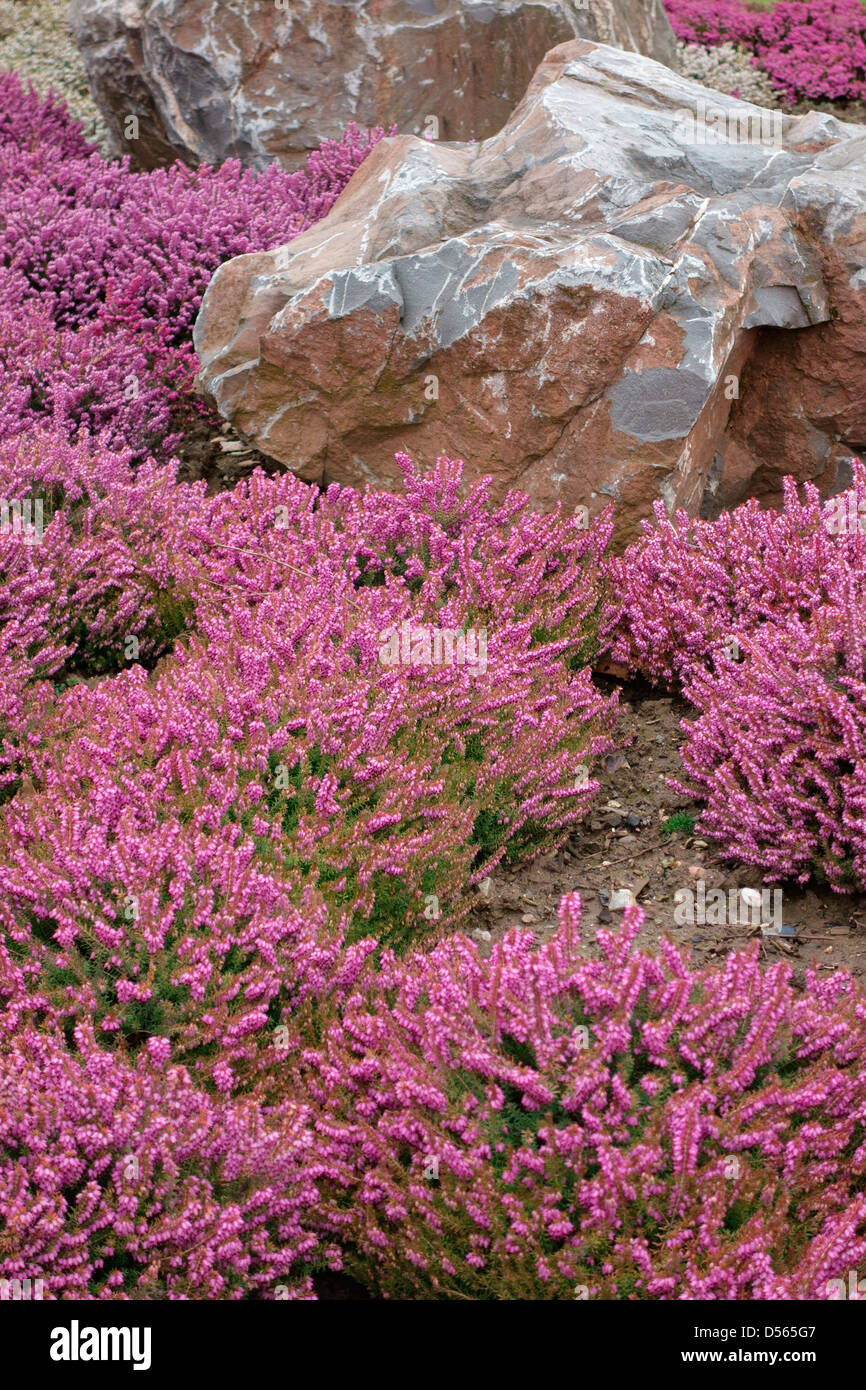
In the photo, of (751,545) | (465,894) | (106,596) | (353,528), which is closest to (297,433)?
(353,528)

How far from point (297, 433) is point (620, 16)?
5.26 metres

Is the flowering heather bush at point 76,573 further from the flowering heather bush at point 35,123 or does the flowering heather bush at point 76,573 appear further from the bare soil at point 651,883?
the flowering heather bush at point 35,123

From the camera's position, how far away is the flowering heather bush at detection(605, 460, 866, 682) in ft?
15.2

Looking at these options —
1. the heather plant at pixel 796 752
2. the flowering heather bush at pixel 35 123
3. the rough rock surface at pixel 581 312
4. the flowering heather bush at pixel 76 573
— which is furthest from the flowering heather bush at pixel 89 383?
the flowering heather bush at pixel 35 123

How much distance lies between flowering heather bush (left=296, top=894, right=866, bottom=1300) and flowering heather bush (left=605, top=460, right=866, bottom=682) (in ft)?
6.13

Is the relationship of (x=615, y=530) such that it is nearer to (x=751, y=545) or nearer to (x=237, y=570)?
(x=751, y=545)

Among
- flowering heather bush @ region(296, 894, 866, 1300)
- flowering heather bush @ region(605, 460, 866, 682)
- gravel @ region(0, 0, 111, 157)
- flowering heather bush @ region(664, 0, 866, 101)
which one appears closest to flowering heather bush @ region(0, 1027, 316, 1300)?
flowering heather bush @ region(296, 894, 866, 1300)

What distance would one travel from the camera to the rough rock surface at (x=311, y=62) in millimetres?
8484

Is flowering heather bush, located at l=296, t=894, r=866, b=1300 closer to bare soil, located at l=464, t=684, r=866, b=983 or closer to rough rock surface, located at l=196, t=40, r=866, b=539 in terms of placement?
bare soil, located at l=464, t=684, r=866, b=983

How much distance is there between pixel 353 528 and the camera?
16.8 ft

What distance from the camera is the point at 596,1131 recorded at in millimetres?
2631

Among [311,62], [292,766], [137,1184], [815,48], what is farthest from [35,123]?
[137,1184]

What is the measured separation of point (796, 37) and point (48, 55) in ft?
26.3

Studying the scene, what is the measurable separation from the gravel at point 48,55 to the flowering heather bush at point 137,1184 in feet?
30.2
